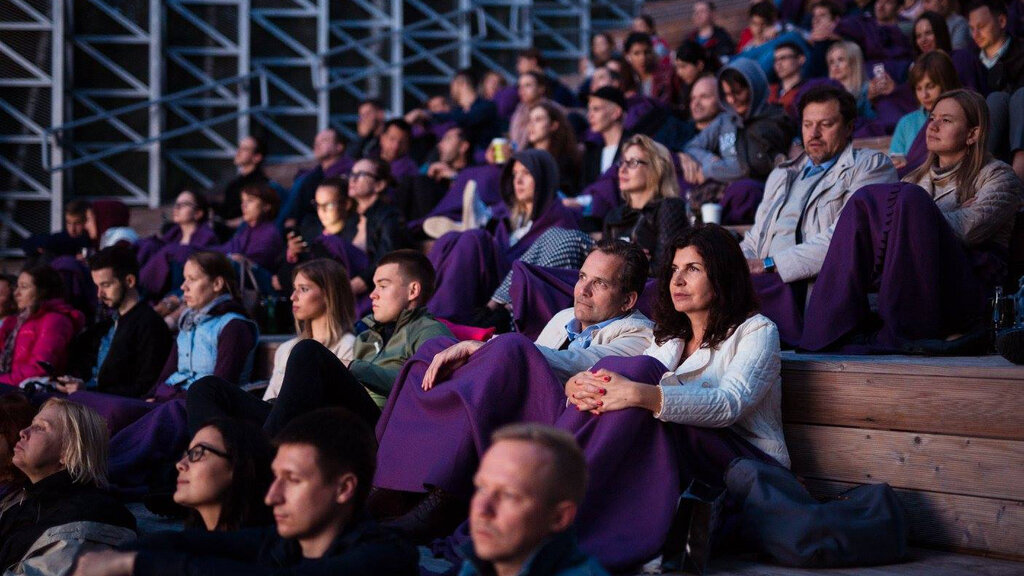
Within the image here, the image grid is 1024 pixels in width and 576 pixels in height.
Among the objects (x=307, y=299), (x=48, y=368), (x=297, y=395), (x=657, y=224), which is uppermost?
(x=657, y=224)

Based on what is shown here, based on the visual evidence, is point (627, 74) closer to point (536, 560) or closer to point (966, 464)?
point (966, 464)

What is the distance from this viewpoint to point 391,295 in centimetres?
470

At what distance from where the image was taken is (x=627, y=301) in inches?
167

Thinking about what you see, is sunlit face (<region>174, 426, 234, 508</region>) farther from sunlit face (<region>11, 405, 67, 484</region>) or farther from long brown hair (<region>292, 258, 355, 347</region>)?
long brown hair (<region>292, 258, 355, 347</region>)

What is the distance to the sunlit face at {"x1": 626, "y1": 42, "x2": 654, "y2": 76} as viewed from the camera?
9.86 metres

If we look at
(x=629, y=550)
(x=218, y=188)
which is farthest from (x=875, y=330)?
(x=218, y=188)

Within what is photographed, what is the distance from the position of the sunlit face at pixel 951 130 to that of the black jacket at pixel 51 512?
3102mm

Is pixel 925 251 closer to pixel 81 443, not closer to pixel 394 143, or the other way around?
pixel 81 443

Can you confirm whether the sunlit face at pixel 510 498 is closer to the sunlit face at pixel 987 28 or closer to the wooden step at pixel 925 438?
the wooden step at pixel 925 438

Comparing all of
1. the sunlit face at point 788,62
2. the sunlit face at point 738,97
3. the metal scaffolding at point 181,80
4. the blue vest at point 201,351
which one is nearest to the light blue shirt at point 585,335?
the blue vest at point 201,351

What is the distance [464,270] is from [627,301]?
1.71 meters

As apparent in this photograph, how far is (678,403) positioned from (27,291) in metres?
4.22

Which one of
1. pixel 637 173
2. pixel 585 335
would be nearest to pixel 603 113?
pixel 637 173

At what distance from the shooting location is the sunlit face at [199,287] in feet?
18.6
